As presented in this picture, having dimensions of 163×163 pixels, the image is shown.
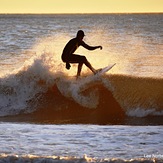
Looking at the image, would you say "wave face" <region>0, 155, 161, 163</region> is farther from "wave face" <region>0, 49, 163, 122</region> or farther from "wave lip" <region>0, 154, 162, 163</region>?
"wave face" <region>0, 49, 163, 122</region>

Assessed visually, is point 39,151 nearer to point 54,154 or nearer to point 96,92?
point 54,154

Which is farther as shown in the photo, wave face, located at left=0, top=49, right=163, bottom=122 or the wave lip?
wave face, located at left=0, top=49, right=163, bottom=122

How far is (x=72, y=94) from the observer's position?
16.2 m

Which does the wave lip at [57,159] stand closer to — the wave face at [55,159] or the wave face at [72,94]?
the wave face at [55,159]

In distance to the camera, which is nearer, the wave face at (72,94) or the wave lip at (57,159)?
the wave lip at (57,159)

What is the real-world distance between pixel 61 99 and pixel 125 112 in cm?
196

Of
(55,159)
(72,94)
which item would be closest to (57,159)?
(55,159)

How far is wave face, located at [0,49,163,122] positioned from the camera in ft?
→ 51.3

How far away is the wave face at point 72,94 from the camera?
51.3 feet

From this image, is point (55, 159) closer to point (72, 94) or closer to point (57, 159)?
point (57, 159)

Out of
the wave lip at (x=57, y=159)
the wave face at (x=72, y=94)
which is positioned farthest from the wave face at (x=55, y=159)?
the wave face at (x=72, y=94)

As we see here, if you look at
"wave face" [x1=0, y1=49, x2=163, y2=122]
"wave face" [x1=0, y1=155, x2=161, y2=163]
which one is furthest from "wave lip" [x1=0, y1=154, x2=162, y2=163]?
"wave face" [x1=0, y1=49, x2=163, y2=122]

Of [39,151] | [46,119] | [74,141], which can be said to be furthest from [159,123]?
[39,151]

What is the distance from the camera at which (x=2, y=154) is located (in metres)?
9.22
